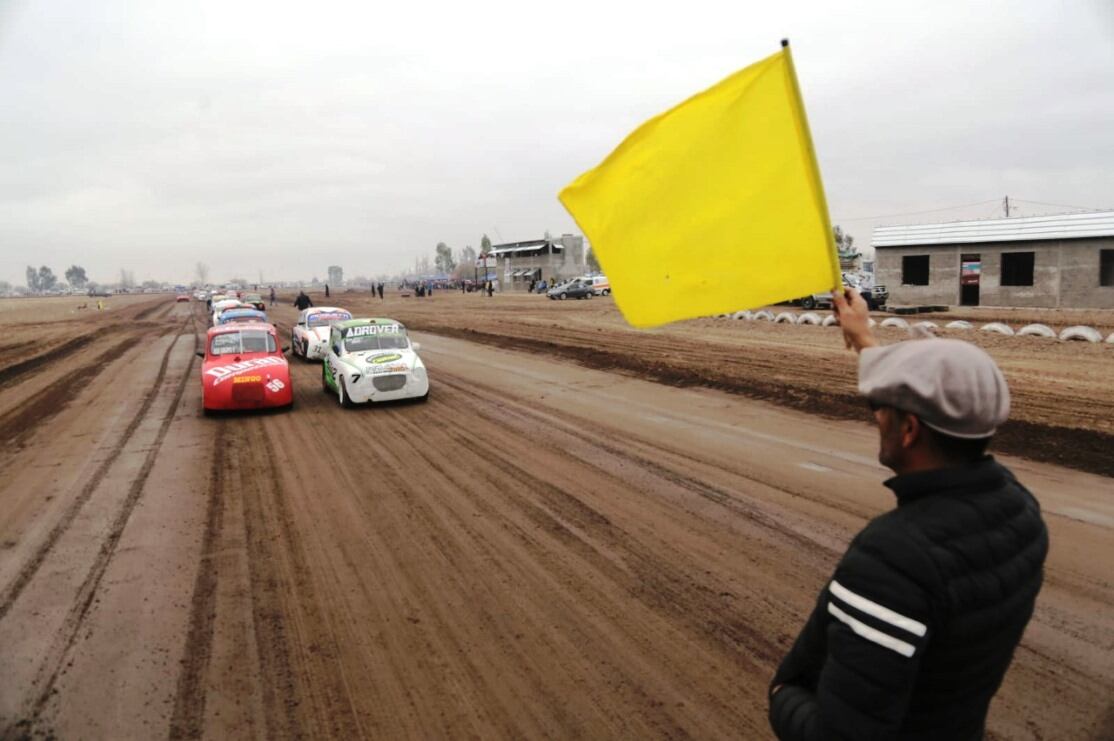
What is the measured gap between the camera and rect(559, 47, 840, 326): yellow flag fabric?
286 centimetres

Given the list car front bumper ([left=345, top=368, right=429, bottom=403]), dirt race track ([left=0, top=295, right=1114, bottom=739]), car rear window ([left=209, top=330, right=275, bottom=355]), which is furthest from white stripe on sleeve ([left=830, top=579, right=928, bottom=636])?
car rear window ([left=209, top=330, right=275, bottom=355])

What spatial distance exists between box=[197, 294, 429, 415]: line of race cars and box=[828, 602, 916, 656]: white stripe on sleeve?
444 inches

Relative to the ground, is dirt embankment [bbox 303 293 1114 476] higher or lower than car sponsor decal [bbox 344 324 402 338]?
lower

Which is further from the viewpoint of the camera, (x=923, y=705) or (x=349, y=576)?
(x=349, y=576)

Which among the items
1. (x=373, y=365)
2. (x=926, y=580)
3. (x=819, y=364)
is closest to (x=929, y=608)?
(x=926, y=580)

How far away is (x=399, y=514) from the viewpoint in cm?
655

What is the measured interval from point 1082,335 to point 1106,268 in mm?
14607

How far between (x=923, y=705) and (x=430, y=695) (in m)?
2.92

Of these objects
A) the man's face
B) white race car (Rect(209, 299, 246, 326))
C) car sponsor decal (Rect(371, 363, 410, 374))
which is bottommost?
car sponsor decal (Rect(371, 363, 410, 374))

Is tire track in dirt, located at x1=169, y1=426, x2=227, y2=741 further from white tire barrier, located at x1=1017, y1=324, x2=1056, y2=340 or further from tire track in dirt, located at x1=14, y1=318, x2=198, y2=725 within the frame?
white tire barrier, located at x1=1017, y1=324, x2=1056, y2=340

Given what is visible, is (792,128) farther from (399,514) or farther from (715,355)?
(715,355)

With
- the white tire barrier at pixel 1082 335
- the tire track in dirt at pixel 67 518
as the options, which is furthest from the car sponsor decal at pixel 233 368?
the white tire barrier at pixel 1082 335

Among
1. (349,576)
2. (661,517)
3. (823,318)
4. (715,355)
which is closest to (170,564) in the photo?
(349,576)

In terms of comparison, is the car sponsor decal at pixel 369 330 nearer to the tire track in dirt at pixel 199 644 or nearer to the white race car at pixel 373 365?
the white race car at pixel 373 365
